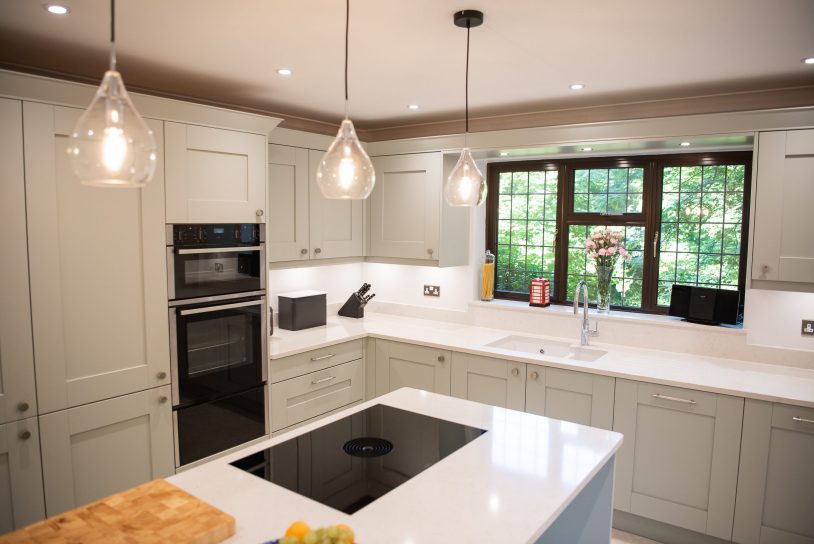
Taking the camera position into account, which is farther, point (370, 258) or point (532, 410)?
point (370, 258)

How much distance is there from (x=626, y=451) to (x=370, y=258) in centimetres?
223

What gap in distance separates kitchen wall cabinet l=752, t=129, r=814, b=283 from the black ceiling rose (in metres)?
1.76

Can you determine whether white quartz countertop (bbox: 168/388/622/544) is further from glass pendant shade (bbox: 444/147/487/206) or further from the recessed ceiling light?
the recessed ceiling light

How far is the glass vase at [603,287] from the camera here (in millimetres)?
3625

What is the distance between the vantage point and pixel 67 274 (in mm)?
2375

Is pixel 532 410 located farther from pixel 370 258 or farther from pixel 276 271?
pixel 276 271

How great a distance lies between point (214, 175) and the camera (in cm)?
289

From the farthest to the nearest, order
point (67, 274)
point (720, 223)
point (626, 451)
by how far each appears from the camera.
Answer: point (720, 223) < point (626, 451) < point (67, 274)

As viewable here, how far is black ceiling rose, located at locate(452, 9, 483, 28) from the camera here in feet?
6.38

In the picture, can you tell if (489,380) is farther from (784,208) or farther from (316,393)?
(784,208)

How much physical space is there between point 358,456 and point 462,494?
43 cm

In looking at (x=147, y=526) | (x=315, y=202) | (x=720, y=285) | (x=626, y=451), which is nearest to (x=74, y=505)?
(x=147, y=526)

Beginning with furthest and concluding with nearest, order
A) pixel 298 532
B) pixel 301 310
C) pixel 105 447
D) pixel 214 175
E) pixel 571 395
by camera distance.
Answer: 1. pixel 301 310
2. pixel 571 395
3. pixel 214 175
4. pixel 105 447
5. pixel 298 532

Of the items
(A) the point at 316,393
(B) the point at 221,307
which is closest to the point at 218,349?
(B) the point at 221,307
